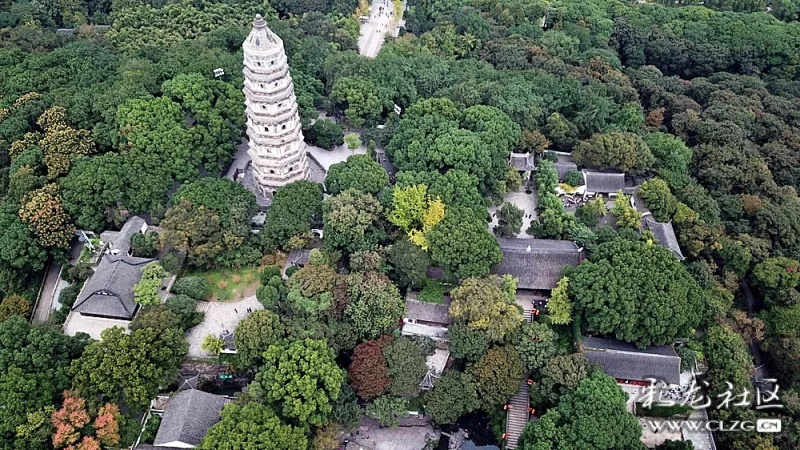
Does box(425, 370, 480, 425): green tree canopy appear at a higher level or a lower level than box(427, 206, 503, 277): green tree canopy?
lower

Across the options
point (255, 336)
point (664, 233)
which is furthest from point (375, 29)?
point (255, 336)

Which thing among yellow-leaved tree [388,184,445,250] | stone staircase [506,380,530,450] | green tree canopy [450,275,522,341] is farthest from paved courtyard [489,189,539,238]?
stone staircase [506,380,530,450]

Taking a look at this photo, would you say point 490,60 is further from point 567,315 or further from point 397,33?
point 567,315

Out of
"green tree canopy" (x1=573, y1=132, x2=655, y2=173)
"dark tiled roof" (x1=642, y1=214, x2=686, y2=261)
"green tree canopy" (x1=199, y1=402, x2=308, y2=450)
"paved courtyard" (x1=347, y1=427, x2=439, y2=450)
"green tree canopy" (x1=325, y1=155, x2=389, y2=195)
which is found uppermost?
"green tree canopy" (x1=573, y1=132, x2=655, y2=173)

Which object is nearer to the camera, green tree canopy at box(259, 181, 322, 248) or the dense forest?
the dense forest

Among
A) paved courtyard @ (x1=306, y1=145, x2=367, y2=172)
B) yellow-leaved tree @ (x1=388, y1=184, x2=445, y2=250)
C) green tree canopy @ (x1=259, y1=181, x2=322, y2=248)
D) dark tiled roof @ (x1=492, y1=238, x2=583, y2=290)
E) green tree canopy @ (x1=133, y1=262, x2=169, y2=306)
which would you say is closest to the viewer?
green tree canopy @ (x1=133, y1=262, x2=169, y2=306)
